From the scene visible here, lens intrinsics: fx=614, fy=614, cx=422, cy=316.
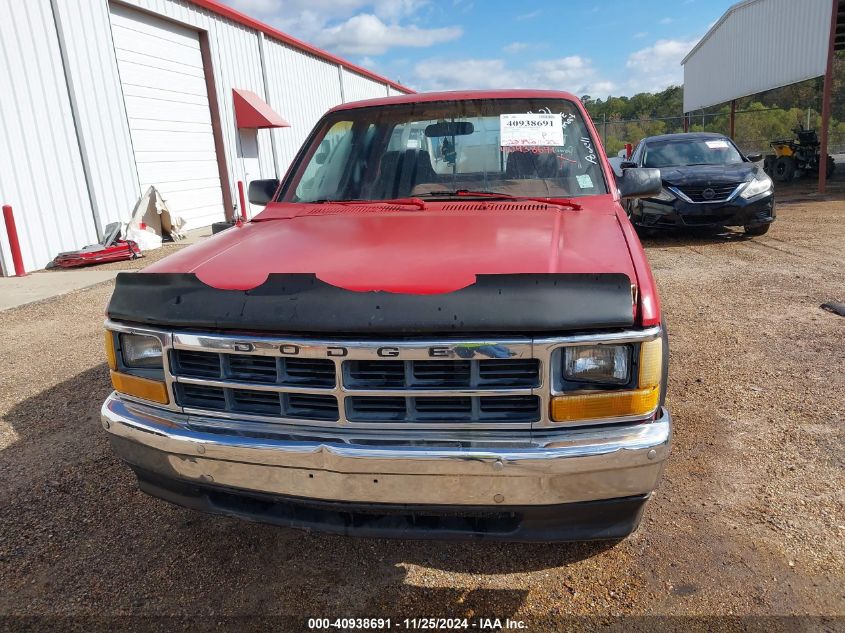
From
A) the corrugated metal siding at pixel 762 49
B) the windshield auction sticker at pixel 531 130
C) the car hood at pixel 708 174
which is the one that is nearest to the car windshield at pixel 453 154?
the windshield auction sticker at pixel 531 130

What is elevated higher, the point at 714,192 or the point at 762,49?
the point at 762,49

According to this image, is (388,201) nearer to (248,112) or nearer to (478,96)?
(478,96)

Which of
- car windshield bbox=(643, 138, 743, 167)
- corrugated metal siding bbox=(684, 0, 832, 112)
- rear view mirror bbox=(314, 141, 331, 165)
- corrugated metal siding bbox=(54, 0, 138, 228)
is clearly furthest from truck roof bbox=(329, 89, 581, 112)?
corrugated metal siding bbox=(684, 0, 832, 112)

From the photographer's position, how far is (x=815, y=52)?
15.1m

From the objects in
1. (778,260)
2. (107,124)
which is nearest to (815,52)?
(778,260)

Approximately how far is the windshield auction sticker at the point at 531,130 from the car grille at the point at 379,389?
1.70 metres

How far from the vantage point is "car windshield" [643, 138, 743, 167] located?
957 cm

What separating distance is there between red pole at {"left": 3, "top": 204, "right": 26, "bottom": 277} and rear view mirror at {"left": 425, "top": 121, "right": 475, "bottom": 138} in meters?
7.68

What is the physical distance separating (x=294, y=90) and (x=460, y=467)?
18637mm

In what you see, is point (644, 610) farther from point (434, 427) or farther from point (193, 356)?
point (193, 356)

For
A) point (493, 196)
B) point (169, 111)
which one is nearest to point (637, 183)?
point (493, 196)

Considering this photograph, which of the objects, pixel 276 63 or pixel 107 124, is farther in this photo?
pixel 276 63

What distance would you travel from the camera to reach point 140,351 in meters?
2.17

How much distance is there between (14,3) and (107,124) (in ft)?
7.08
